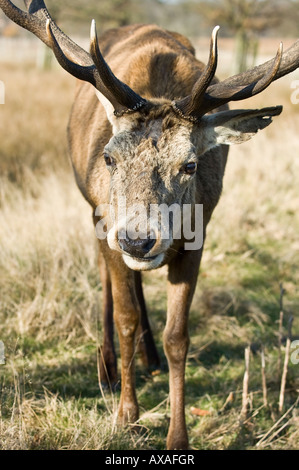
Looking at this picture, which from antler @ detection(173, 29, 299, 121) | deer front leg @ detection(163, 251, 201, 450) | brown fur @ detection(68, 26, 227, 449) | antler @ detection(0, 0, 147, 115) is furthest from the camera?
deer front leg @ detection(163, 251, 201, 450)

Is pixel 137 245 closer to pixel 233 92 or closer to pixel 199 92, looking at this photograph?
pixel 199 92

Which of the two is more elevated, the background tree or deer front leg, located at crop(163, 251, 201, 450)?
the background tree

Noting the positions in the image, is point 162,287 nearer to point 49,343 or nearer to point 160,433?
point 49,343

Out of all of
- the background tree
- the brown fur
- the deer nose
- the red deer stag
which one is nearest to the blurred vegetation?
the background tree

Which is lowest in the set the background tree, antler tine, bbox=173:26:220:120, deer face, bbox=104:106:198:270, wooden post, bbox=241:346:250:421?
wooden post, bbox=241:346:250:421

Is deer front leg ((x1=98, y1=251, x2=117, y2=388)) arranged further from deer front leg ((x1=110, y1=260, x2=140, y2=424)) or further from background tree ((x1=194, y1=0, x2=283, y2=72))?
background tree ((x1=194, y1=0, x2=283, y2=72))

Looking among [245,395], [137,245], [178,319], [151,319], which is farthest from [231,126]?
[151,319]

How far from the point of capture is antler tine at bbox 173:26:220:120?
10.3 ft

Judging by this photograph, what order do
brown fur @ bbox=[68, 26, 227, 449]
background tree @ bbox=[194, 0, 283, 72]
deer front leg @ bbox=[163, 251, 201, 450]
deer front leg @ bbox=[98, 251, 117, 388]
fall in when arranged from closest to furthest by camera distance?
Answer: brown fur @ bbox=[68, 26, 227, 449]
deer front leg @ bbox=[163, 251, 201, 450]
deer front leg @ bbox=[98, 251, 117, 388]
background tree @ bbox=[194, 0, 283, 72]

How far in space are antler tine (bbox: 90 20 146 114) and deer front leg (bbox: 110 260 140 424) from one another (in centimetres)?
114

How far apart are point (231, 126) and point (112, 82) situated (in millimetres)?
918

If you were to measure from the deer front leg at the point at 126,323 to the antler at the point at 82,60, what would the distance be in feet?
3.79
